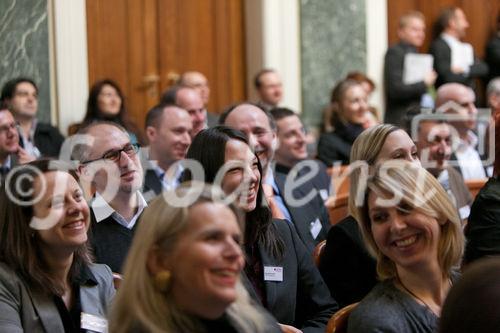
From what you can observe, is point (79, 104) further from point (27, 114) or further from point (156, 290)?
point (156, 290)

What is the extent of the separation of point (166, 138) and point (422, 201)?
103 inches

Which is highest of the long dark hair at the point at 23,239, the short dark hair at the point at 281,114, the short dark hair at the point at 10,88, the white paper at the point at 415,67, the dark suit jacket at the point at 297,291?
the white paper at the point at 415,67

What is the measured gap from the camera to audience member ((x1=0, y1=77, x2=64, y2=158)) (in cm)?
605

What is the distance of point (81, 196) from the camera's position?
302 cm

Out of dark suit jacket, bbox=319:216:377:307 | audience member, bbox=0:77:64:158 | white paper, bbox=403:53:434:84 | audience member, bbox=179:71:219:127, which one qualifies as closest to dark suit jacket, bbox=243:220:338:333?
dark suit jacket, bbox=319:216:377:307

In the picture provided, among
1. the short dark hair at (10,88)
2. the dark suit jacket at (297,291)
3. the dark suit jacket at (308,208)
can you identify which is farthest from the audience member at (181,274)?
the short dark hair at (10,88)

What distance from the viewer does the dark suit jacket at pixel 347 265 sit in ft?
11.2

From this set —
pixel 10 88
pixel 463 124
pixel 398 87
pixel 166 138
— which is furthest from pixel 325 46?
pixel 166 138

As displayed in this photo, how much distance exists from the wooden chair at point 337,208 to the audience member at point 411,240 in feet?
6.28

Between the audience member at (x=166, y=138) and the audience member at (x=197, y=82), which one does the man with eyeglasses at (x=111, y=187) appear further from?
the audience member at (x=197, y=82)

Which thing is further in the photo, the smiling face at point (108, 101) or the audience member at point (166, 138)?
the smiling face at point (108, 101)

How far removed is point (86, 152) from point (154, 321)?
2061 mm

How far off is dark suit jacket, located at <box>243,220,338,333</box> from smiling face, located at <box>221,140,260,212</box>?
153 millimetres

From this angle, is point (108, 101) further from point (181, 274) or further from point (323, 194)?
point (181, 274)
